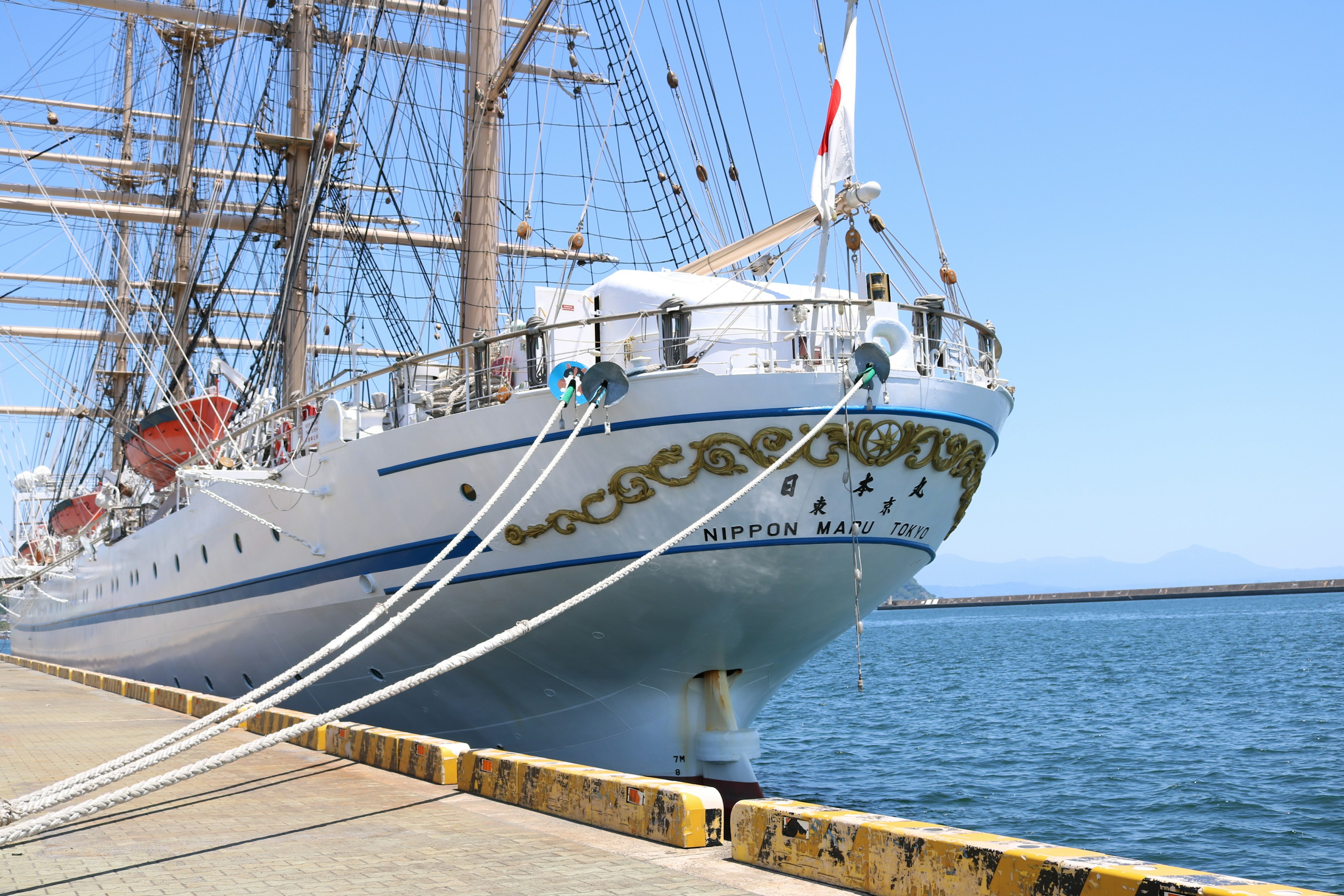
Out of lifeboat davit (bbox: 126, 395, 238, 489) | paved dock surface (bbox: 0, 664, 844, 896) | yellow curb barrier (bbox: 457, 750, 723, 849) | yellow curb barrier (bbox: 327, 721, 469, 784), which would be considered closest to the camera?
paved dock surface (bbox: 0, 664, 844, 896)

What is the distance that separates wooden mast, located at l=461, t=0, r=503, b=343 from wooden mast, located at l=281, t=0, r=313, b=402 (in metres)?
5.61

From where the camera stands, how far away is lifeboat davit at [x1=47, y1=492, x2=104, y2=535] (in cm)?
3647

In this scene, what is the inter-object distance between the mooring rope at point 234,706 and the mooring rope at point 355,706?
0.42 ft

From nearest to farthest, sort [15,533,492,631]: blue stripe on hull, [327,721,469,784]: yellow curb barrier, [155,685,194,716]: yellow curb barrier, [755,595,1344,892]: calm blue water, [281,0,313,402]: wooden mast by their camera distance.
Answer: [327,721,469,784]: yellow curb barrier, [15,533,492,631]: blue stripe on hull, [755,595,1344,892]: calm blue water, [155,685,194,716]: yellow curb barrier, [281,0,313,402]: wooden mast

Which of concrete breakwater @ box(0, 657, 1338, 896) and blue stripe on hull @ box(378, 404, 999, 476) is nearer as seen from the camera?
concrete breakwater @ box(0, 657, 1338, 896)

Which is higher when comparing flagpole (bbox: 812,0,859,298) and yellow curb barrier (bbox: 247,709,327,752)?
flagpole (bbox: 812,0,859,298)

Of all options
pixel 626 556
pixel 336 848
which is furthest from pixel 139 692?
pixel 336 848

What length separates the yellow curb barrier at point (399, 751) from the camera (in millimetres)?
8891

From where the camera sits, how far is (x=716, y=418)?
1130cm

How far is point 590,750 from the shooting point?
13.4 metres

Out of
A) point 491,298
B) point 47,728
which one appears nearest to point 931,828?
point 47,728

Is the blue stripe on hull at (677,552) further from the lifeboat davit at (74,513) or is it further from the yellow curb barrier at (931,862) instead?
the lifeboat davit at (74,513)

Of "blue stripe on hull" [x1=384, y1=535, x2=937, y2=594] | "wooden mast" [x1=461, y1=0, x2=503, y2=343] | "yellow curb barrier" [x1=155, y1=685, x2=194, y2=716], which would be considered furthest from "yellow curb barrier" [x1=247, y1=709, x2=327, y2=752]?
Result: "wooden mast" [x1=461, y1=0, x2=503, y2=343]

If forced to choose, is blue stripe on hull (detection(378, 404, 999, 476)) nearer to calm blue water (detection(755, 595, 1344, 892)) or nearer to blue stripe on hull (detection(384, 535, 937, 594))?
blue stripe on hull (detection(384, 535, 937, 594))
